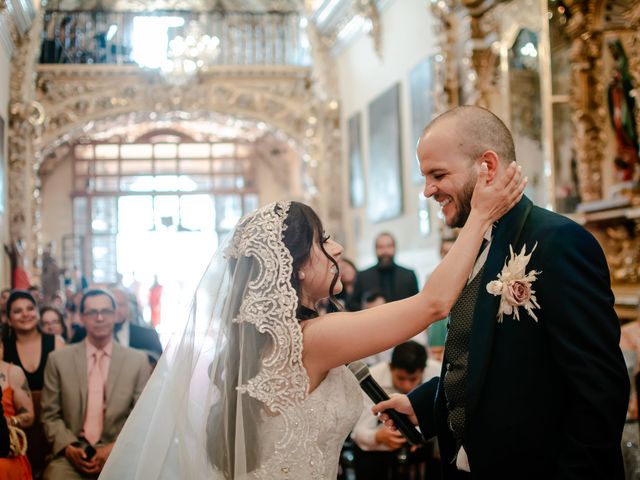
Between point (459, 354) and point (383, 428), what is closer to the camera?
point (459, 354)

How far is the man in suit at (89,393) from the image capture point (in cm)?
471

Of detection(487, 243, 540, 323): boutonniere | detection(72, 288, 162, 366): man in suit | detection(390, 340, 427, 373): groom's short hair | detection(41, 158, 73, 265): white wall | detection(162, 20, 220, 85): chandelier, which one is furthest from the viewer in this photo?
detection(41, 158, 73, 265): white wall

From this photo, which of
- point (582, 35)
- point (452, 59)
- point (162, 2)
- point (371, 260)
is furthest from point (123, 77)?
point (582, 35)

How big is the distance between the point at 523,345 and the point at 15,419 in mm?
2972

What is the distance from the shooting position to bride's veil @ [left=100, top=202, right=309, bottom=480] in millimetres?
2574

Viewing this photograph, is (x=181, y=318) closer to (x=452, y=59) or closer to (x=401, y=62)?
(x=452, y=59)

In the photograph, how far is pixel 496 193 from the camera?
7.60ft

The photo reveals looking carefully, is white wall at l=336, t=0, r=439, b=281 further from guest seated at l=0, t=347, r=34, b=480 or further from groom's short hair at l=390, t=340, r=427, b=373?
guest seated at l=0, t=347, r=34, b=480

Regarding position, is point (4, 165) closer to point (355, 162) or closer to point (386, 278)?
point (355, 162)

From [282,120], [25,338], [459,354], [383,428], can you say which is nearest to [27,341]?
[25,338]

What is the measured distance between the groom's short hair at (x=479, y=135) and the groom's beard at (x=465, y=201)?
0.06m

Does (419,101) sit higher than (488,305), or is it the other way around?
(419,101)

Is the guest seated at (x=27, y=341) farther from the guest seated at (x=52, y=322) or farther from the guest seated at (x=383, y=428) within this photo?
the guest seated at (x=383, y=428)

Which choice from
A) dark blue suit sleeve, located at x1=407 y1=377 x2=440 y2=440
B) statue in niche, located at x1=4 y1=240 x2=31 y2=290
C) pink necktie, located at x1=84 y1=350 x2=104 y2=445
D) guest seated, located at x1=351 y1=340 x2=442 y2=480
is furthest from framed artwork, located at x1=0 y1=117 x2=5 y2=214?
dark blue suit sleeve, located at x1=407 y1=377 x2=440 y2=440
